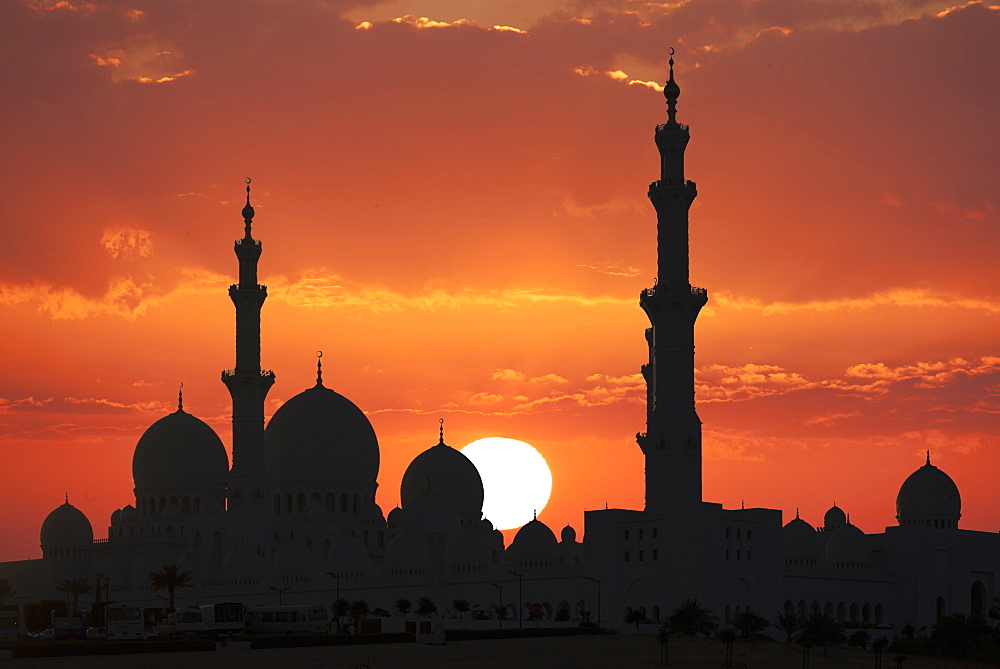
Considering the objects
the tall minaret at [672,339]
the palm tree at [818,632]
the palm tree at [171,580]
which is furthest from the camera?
the palm tree at [171,580]

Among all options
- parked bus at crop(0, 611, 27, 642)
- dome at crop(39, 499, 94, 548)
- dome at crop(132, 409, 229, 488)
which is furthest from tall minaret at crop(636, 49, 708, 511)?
dome at crop(39, 499, 94, 548)

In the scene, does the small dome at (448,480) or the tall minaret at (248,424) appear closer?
the tall minaret at (248,424)

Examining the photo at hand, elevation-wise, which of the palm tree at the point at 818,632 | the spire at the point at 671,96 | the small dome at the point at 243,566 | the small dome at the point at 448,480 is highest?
the spire at the point at 671,96

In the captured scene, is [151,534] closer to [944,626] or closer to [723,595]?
[723,595]

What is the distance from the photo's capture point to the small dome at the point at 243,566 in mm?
102050

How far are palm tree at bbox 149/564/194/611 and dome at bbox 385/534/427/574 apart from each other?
14011 millimetres

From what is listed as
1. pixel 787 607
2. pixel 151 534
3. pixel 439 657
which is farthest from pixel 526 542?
pixel 439 657

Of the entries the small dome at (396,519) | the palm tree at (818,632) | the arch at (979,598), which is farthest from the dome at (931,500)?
the palm tree at (818,632)

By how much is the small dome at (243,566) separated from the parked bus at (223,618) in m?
25.6

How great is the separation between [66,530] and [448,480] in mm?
31794

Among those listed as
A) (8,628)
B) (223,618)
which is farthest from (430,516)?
(8,628)

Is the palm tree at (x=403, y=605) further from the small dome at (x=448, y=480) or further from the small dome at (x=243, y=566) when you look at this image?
the small dome at (x=448, y=480)

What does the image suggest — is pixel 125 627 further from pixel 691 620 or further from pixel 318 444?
pixel 318 444

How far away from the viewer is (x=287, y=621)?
78812 mm
